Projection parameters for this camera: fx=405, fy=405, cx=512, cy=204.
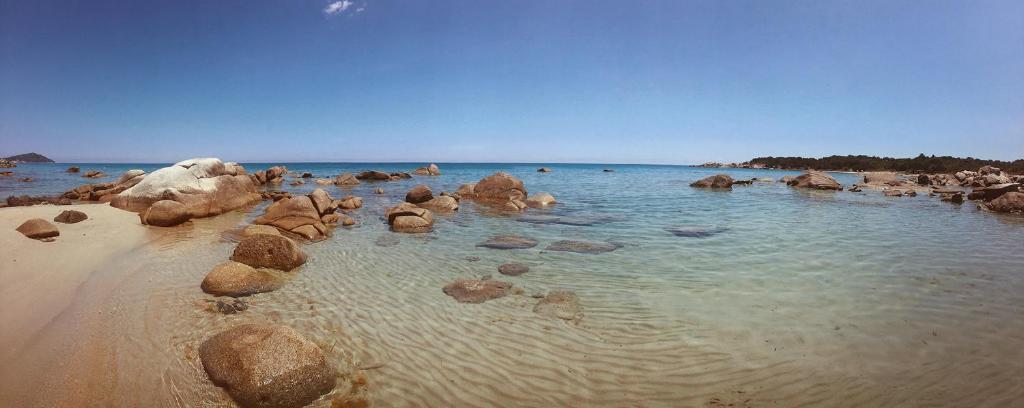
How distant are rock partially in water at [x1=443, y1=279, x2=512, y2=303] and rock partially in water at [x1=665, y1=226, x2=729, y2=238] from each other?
7.14 m

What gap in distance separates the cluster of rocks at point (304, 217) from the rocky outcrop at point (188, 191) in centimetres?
350

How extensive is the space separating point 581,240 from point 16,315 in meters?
10.8

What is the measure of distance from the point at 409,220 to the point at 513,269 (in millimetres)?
6126

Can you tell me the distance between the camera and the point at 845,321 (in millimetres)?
5957

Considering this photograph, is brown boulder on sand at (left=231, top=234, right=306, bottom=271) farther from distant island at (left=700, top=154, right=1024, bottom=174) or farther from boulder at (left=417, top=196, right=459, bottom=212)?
distant island at (left=700, top=154, right=1024, bottom=174)

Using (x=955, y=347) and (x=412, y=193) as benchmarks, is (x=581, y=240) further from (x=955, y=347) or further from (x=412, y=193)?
(x=412, y=193)

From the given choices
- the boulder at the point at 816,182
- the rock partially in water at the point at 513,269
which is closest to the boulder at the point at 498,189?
the rock partially in water at the point at 513,269

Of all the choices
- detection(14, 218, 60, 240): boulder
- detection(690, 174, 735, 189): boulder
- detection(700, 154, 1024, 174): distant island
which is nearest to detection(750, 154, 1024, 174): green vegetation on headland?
detection(700, 154, 1024, 174): distant island

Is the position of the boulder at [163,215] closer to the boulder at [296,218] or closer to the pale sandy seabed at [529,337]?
the boulder at [296,218]

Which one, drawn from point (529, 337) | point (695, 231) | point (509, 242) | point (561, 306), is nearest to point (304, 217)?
point (509, 242)

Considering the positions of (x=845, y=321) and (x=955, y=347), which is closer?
(x=955, y=347)

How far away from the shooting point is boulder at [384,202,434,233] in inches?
A: 526

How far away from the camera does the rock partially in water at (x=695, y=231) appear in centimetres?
1232

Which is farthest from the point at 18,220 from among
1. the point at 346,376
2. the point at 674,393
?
the point at 674,393
